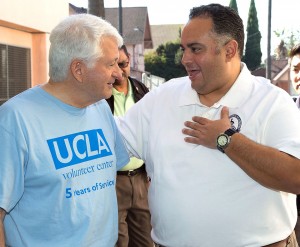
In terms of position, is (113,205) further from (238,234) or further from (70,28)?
(70,28)

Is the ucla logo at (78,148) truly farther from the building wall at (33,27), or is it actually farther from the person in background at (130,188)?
the building wall at (33,27)

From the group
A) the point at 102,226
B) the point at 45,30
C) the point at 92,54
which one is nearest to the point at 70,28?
the point at 92,54

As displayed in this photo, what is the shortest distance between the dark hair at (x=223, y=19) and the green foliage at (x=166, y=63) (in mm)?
56842

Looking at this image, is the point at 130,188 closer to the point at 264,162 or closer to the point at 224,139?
the point at 224,139

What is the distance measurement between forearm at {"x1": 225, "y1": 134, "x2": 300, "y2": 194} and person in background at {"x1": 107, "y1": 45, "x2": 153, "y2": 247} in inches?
80.5

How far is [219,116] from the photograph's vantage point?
9.55 ft

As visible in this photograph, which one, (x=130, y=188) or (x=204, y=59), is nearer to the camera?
(x=204, y=59)

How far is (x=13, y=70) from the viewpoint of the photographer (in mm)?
11273

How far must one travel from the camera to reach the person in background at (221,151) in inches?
105

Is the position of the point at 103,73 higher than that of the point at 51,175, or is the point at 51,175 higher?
the point at 103,73

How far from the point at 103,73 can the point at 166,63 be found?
5915cm

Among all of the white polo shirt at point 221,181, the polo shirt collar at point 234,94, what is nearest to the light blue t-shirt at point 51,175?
the white polo shirt at point 221,181

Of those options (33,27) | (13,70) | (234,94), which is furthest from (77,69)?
(33,27)

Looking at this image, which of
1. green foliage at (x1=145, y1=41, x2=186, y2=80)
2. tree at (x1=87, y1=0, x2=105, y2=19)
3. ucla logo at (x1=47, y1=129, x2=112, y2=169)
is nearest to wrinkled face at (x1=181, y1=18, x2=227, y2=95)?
ucla logo at (x1=47, y1=129, x2=112, y2=169)
